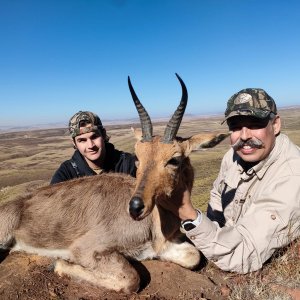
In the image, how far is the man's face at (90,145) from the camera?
1046 centimetres

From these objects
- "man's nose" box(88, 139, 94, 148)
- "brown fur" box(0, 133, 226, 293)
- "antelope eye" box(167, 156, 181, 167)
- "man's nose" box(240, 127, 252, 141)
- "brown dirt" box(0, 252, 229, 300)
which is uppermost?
"man's nose" box(240, 127, 252, 141)

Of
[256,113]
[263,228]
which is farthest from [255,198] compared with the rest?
[256,113]

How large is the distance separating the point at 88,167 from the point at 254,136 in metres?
5.71

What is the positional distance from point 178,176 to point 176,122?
1.07m

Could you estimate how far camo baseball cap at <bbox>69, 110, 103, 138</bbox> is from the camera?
1045 cm

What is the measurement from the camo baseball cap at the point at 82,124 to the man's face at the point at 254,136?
4667mm

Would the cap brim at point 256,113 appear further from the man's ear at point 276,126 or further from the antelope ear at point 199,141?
the antelope ear at point 199,141

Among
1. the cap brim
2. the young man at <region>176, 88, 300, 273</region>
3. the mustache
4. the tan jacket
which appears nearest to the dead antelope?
the mustache

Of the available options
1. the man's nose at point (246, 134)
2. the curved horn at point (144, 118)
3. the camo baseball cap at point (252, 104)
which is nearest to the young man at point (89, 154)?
the curved horn at point (144, 118)

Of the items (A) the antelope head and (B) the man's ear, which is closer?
(A) the antelope head

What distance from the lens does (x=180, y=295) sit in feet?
21.2

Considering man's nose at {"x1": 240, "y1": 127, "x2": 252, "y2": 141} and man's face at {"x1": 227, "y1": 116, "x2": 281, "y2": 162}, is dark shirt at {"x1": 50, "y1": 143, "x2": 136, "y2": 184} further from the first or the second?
man's nose at {"x1": 240, "y1": 127, "x2": 252, "y2": 141}

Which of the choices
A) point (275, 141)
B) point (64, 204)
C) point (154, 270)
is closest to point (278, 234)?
point (275, 141)

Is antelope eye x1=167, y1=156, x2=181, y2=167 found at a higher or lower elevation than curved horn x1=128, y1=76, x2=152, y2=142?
lower
